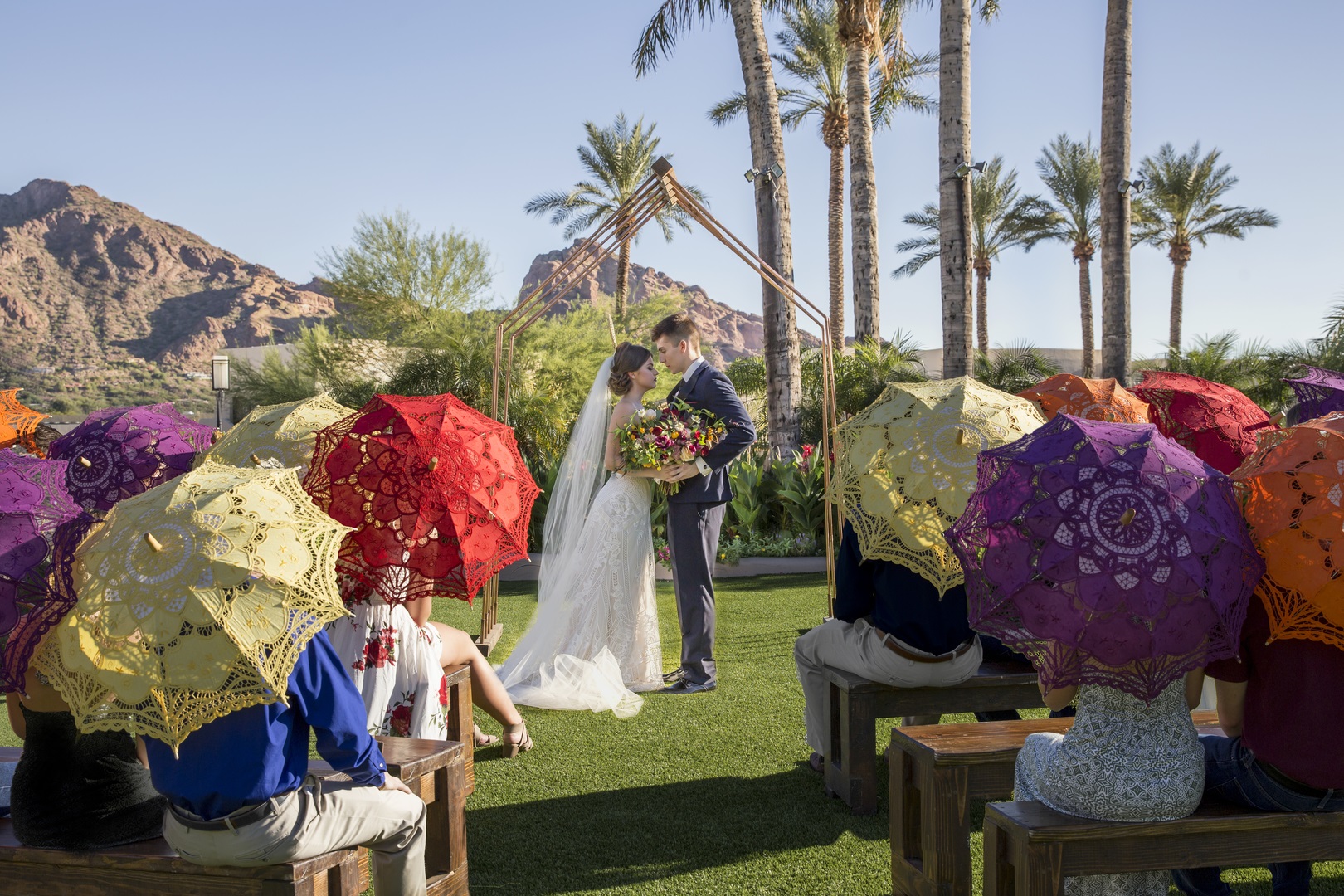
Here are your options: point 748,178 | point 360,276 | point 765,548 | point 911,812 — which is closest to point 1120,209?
point 748,178

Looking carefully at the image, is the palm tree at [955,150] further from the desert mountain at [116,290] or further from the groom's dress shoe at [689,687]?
the desert mountain at [116,290]

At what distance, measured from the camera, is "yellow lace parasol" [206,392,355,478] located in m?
4.20

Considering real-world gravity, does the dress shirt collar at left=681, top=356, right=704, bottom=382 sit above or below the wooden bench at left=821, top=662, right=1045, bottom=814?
above

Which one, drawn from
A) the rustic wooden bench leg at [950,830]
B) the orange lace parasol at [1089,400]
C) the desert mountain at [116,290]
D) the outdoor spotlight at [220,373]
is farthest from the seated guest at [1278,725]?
the desert mountain at [116,290]

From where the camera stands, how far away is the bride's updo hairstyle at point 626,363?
6.45 meters

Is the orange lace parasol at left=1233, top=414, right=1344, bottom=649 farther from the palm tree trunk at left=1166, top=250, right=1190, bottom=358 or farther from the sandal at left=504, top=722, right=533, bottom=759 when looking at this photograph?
the palm tree trunk at left=1166, top=250, right=1190, bottom=358

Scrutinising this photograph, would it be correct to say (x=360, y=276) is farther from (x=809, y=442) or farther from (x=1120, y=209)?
(x=1120, y=209)

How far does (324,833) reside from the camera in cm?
268

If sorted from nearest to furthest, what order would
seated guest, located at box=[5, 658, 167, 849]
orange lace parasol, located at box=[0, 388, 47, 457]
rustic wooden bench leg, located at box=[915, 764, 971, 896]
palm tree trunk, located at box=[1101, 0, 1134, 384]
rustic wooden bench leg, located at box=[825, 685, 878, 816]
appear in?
seated guest, located at box=[5, 658, 167, 849], rustic wooden bench leg, located at box=[915, 764, 971, 896], rustic wooden bench leg, located at box=[825, 685, 878, 816], orange lace parasol, located at box=[0, 388, 47, 457], palm tree trunk, located at box=[1101, 0, 1134, 384]

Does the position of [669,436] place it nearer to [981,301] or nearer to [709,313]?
[981,301]

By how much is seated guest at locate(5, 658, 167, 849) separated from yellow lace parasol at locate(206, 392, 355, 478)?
4.79 feet

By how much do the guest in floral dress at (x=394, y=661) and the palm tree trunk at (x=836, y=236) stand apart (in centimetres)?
2422

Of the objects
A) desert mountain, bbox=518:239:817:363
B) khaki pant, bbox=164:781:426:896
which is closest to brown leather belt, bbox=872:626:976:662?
khaki pant, bbox=164:781:426:896

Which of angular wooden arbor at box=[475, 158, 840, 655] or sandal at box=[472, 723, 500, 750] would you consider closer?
sandal at box=[472, 723, 500, 750]
